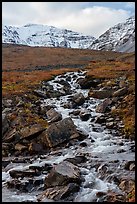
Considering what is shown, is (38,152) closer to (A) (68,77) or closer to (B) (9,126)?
(B) (9,126)

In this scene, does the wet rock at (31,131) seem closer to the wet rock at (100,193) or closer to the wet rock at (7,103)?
the wet rock at (7,103)

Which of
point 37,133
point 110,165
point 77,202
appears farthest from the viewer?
point 37,133

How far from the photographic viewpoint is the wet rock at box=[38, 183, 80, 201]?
1470 centimetres

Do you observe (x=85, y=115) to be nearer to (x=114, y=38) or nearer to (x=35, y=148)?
(x=35, y=148)

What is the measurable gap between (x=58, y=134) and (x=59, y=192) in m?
8.39

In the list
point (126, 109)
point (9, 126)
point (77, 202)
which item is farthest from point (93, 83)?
point (77, 202)

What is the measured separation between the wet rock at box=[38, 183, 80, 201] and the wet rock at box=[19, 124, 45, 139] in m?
8.57

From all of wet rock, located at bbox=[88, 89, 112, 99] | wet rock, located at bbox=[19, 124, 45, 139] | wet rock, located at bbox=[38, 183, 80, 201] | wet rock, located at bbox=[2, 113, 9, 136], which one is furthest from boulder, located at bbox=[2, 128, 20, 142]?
wet rock, located at bbox=[88, 89, 112, 99]

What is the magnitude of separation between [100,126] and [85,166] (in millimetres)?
8407

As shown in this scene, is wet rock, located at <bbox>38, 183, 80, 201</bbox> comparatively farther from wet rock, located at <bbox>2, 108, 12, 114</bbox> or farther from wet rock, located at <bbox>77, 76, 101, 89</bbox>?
wet rock, located at <bbox>77, 76, 101, 89</bbox>

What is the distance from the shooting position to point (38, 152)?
872 inches

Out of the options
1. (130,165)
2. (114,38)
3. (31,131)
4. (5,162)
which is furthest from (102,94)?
(114,38)

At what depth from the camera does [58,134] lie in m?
23.1

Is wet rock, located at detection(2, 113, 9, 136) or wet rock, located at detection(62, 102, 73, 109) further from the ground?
wet rock, located at detection(62, 102, 73, 109)
